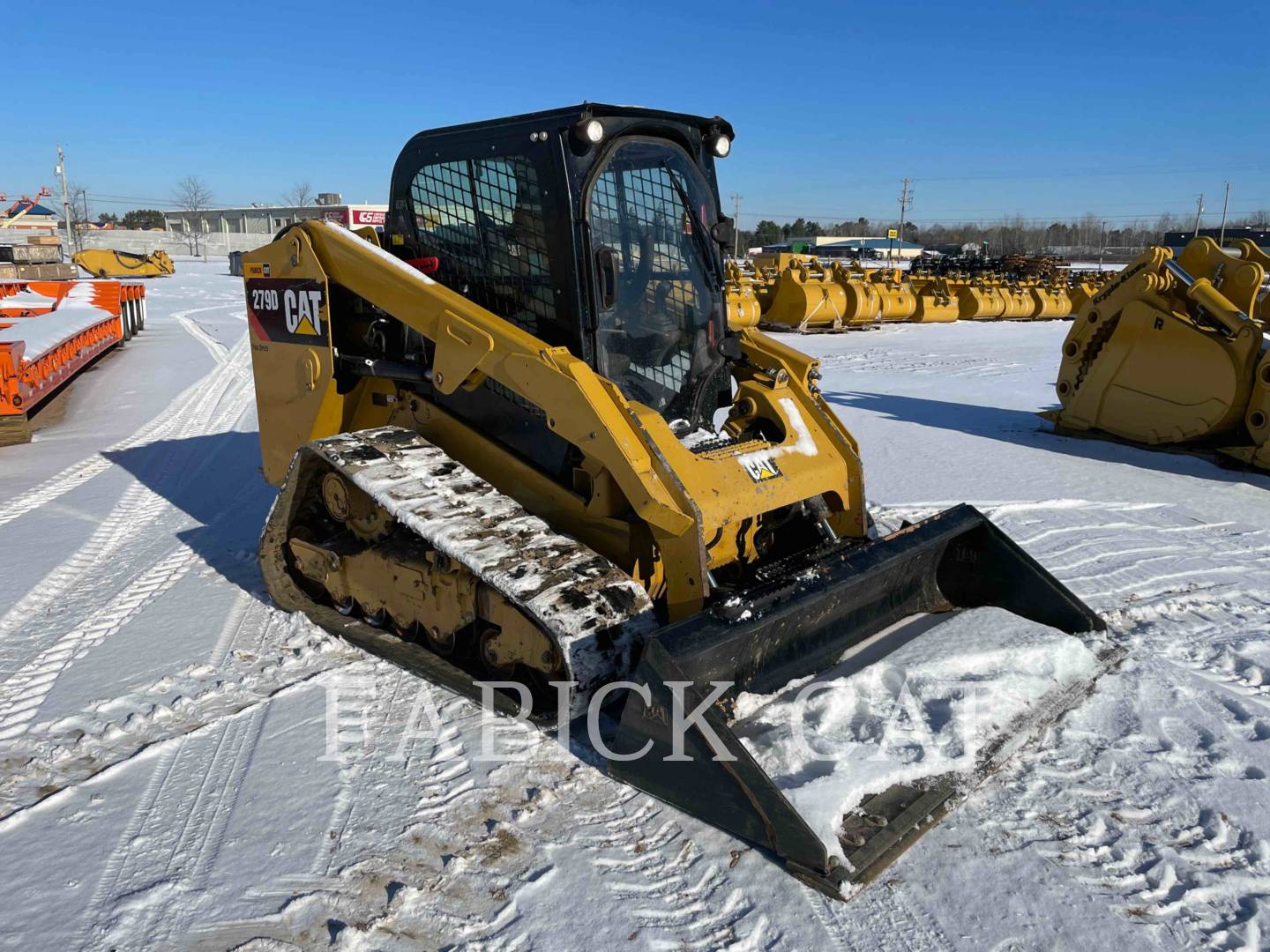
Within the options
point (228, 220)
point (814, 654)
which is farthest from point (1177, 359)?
point (228, 220)

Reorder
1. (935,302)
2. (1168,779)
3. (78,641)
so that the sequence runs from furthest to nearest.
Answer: (935,302), (78,641), (1168,779)

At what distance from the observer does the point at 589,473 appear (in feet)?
12.5

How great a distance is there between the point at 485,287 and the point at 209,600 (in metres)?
2.19

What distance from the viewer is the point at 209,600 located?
4.77m

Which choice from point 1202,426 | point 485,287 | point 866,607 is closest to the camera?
point 866,607

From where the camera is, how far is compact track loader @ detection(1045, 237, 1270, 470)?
24.9 ft

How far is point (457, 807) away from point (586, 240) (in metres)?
2.20

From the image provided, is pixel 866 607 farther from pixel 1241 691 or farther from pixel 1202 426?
pixel 1202 426

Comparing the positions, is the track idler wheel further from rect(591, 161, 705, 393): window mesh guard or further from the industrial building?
the industrial building

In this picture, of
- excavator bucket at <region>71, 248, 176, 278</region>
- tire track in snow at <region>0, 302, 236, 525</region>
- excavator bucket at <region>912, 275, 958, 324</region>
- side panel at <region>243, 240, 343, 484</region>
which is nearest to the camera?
side panel at <region>243, 240, 343, 484</region>

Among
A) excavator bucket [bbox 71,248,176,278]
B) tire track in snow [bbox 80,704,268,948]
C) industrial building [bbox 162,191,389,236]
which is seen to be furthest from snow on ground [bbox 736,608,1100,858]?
industrial building [bbox 162,191,389,236]

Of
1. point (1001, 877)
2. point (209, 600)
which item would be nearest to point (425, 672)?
point (209, 600)

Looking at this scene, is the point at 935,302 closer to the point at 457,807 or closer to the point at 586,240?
the point at 586,240

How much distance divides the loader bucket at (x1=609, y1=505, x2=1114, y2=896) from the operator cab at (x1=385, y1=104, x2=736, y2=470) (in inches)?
46.1
